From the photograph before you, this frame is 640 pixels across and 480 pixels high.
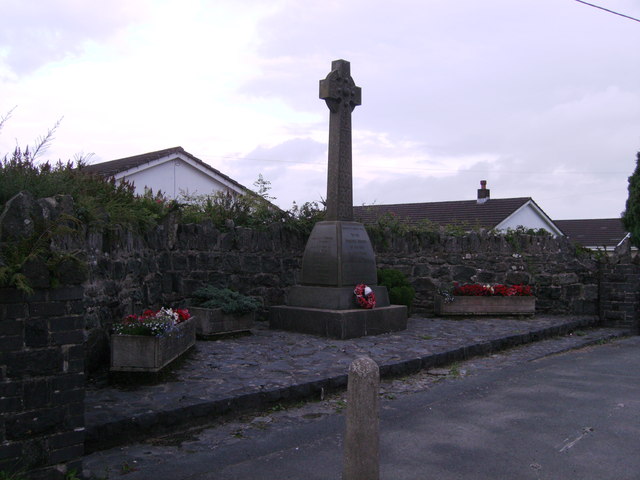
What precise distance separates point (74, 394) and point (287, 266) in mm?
7211

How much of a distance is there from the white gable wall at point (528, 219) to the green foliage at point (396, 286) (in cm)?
1742

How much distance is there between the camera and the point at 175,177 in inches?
794

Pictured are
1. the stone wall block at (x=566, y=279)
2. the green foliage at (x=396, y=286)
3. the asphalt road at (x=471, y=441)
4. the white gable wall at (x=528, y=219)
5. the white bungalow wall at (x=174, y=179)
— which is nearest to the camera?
the asphalt road at (x=471, y=441)

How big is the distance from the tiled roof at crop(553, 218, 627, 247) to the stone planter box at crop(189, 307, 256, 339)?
36.9m

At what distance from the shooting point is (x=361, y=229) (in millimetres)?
9461

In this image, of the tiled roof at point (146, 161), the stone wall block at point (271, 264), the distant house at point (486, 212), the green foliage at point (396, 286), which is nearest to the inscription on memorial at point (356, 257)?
the green foliage at point (396, 286)

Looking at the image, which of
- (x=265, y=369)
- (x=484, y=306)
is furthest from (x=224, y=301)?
(x=484, y=306)

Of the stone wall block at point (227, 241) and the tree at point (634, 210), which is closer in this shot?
the stone wall block at point (227, 241)

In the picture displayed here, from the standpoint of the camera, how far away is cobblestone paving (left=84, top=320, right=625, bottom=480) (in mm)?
4023

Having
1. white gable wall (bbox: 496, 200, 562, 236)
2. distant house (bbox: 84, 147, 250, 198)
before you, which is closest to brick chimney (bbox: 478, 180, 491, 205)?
white gable wall (bbox: 496, 200, 562, 236)

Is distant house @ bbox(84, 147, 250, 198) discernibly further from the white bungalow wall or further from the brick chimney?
the brick chimney

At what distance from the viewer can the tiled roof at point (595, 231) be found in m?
41.1

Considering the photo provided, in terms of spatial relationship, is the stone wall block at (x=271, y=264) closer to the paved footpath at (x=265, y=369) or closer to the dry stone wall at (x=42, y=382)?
the paved footpath at (x=265, y=369)

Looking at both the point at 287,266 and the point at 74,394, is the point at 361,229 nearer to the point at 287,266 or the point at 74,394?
the point at 287,266
